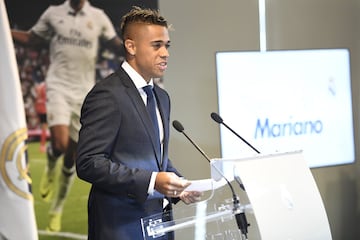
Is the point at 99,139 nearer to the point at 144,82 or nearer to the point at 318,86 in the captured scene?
the point at 144,82

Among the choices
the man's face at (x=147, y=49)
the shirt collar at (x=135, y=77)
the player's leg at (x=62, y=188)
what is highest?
the man's face at (x=147, y=49)

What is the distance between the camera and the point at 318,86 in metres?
4.20

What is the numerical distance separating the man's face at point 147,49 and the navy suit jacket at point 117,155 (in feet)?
0.28

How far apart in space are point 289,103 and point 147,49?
208 cm

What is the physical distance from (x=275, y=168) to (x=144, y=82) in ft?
2.13

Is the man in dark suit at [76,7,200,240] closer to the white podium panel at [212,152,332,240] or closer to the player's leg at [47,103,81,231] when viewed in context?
the white podium panel at [212,152,332,240]

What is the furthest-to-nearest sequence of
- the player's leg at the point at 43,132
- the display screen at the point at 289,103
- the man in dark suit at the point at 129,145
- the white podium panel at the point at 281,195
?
1. the display screen at the point at 289,103
2. the player's leg at the point at 43,132
3. the man in dark suit at the point at 129,145
4. the white podium panel at the point at 281,195

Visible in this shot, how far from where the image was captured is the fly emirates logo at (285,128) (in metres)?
3.91

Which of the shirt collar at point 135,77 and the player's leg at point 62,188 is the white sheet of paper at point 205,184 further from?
the player's leg at point 62,188

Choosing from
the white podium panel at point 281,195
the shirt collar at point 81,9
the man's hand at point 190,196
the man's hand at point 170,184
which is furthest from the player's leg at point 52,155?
the white podium panel at point 281,195

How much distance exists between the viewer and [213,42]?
3.79 meters

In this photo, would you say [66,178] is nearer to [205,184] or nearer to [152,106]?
[152,106]

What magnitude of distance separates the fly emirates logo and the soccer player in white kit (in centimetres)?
129

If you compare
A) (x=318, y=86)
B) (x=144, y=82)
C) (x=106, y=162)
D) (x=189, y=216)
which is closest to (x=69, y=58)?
(x=144, y=82)
